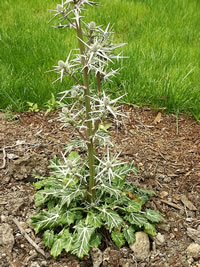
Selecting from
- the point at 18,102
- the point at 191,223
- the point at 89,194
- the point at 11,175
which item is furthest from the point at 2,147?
the point at 191,223

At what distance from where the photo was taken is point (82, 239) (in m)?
2.22

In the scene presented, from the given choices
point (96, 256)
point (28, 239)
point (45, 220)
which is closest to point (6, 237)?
point (28, 239)

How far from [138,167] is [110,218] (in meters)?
0.89

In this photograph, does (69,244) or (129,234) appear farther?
(129,234)

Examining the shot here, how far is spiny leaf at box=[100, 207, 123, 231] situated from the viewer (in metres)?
2.23

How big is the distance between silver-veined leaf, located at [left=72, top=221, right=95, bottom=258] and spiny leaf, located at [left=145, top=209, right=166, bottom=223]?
49 cm

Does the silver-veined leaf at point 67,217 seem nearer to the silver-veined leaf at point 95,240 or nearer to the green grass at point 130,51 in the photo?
the silver-veined leaf at point 95,240

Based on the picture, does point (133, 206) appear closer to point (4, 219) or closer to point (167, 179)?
point (167, 179)

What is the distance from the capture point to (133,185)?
273 cm

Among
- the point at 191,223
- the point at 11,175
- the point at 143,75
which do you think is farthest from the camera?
the point at 143,75

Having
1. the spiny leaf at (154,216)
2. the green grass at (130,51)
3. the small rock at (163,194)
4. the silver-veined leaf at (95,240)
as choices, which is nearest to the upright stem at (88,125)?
the silver-veined leaf at (95,240)

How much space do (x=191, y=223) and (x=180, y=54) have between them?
2.75 metres

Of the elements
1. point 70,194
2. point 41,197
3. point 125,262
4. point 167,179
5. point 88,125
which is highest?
point 88,125

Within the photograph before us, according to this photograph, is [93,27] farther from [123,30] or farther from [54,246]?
[123,30]
